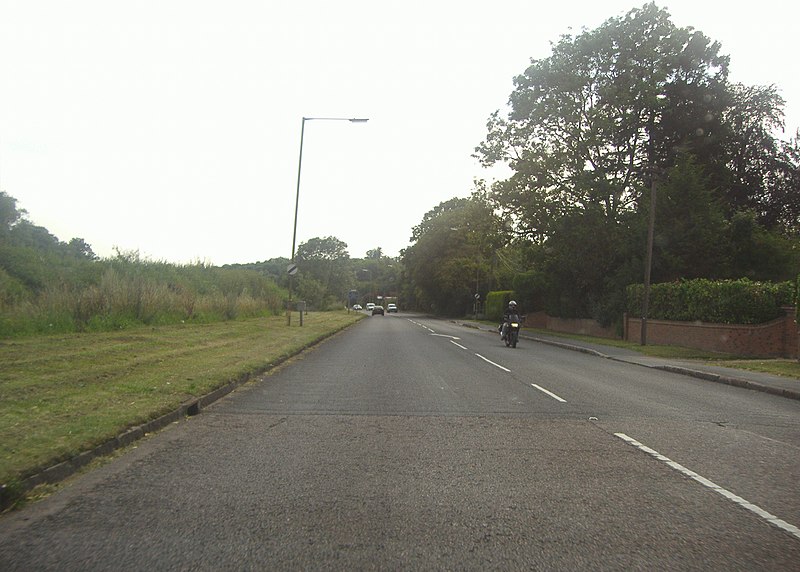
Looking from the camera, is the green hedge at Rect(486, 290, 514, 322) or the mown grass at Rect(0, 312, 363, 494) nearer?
the mown grass at Rect(0, 312, 363, 494)

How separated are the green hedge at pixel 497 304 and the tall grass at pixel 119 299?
2550cm

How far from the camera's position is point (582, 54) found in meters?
35.2

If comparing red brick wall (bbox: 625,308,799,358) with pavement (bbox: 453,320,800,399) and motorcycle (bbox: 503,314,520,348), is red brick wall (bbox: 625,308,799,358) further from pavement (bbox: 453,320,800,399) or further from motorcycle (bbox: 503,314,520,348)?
motorcycle (bbox: 503,314,520,348)

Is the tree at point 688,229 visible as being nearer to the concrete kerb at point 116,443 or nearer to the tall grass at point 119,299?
the tall grass at point 119,299

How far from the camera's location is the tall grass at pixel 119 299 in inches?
731

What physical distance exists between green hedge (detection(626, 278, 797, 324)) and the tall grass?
67.9 feet

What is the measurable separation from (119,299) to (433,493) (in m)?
19.5

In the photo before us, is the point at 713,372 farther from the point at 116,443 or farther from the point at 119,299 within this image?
the point at 119,299

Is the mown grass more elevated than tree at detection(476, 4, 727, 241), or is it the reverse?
tree at detection(476, 4, 727, 241)

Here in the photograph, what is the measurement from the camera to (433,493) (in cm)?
548

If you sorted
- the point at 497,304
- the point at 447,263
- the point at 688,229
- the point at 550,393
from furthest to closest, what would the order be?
the point at 447,263 → the point at 497,304 → the point at 688,229 → the point at 550,393

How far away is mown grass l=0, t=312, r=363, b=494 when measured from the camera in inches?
251

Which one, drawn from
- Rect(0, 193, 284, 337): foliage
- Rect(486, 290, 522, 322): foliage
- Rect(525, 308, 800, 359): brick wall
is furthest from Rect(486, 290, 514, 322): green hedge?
Rect(0, 193, 284, 337): foliage

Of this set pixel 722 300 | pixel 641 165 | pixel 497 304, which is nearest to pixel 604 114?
pixel 641 165
